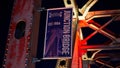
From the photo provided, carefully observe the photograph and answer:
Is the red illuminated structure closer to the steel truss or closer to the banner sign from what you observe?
the banner sign

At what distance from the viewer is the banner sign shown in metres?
9.43

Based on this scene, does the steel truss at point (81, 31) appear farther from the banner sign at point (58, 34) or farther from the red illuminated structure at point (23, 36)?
the red illuminated structure at point (23, 36)

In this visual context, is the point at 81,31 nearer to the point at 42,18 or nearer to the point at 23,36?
the point at 42,18

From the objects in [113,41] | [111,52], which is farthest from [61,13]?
[111,52]

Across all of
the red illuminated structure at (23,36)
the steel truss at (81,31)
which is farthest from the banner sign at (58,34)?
the steel truss at (81,31)

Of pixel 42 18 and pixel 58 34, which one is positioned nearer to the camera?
pixel 58 34

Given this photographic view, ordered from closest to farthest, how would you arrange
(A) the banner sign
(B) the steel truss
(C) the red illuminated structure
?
(A) the banner sign < (C) the red illuminated structure < (B) the steel truss

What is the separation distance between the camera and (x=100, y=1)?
672 inches

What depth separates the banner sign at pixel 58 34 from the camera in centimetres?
943

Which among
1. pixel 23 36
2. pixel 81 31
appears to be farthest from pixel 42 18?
pixel 23 36

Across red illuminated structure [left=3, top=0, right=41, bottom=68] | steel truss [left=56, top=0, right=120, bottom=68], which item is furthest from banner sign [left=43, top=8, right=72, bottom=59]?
steel truss [left=56, top=0, right=120, bottom=68]

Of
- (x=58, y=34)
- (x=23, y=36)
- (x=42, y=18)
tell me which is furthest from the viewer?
(x=42, y=18)

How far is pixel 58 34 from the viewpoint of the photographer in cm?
988

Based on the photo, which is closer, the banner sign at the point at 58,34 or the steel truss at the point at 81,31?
the banner sign at the point at 58,34
